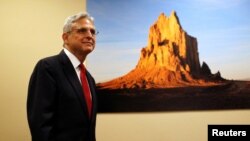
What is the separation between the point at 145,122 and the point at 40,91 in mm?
1077

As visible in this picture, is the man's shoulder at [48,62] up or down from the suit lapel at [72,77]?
up

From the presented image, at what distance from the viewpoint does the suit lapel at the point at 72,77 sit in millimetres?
1585

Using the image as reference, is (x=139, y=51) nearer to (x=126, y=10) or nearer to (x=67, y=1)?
(x=126, y=10)

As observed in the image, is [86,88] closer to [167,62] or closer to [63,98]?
[63,98]

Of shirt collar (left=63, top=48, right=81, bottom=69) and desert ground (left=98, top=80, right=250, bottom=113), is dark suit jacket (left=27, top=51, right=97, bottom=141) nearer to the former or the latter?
shirt collar (left=63, top=48, right=81, bottom=69)

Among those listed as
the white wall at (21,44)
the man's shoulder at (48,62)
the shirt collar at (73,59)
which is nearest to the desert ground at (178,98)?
the white wall at (21,44)

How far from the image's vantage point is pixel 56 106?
5.06 ft

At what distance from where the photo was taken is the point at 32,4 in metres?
2.41

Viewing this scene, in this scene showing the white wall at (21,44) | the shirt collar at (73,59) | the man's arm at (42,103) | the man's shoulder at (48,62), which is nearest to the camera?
the man's arm at (42,103)

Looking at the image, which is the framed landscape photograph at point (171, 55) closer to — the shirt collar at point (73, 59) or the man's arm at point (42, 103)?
the shirt collar at point (73, 59)

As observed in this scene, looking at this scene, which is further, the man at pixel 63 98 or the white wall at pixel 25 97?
the white wall at pixel 25 97

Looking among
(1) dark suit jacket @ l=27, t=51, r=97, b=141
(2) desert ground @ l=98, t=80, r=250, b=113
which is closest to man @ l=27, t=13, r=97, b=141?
(1) dark suit jacket @ l=27, t=51, r=97, b=141

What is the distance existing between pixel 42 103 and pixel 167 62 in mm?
1165

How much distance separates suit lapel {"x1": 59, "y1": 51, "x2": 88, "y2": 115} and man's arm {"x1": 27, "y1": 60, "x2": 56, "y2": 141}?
10 cm
